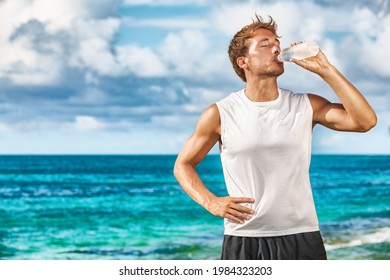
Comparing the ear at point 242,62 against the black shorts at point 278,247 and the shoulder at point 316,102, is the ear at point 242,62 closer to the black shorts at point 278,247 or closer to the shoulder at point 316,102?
the shoulder at point 316,102

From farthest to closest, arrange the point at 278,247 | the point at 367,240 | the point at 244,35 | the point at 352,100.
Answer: the point at 367,240 < the point at 244,35 < the point at 278,247 < the point at 352,100

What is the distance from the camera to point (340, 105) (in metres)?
3.06

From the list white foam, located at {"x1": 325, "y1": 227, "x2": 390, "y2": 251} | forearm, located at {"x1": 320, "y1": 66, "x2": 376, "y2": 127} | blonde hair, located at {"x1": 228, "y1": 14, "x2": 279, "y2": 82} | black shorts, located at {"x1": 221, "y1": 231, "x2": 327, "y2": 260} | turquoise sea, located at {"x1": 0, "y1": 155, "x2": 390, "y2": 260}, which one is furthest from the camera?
turquoise sea, located at {"x1": 0, "y1": 155, "x2": 390, "y2": 260}

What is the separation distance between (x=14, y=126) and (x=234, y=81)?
6658 mm

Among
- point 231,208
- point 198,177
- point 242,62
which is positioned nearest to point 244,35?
point 242,62

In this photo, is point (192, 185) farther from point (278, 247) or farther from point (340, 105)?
point (340, 105)

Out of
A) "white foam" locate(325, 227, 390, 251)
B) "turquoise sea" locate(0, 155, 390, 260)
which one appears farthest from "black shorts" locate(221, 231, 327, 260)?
"white foam" locate(325, 227, 390, 251)

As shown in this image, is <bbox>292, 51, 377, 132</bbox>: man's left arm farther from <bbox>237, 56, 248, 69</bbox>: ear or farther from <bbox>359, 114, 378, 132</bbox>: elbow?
<bbox>237, 56, 248, 69</bbox>: ear

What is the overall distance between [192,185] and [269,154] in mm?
336

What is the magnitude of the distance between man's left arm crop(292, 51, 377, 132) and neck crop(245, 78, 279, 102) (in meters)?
0.15

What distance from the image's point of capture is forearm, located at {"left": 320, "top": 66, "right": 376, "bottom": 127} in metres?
2.91

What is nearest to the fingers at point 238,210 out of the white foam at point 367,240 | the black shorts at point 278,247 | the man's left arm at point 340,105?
the black shorts at point 278,247

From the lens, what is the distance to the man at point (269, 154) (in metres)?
2.99

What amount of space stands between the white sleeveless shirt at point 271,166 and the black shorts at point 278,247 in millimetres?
25
